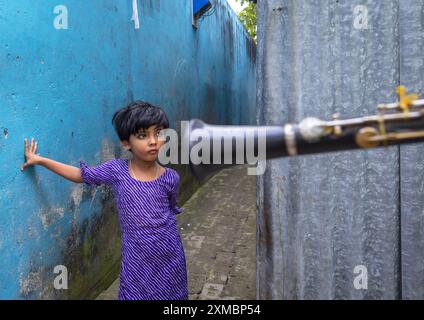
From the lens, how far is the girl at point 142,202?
186cm

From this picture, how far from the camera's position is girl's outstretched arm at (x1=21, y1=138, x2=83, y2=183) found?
1912 millimetres

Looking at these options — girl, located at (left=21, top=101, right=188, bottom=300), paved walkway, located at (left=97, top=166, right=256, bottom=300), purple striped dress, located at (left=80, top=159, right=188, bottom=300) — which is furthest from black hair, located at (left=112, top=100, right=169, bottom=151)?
paved walkway, located at (left=97, top=166, right=256, bottom=300)

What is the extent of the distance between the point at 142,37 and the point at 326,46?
7.81 feet

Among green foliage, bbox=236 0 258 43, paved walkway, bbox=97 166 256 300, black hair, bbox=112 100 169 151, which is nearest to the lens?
black hair, bbox=112 100 169 151

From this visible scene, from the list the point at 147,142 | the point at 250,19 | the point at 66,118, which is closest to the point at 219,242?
the point at 66,118

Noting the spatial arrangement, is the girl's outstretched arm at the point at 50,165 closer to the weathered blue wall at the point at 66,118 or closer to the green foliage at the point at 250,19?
the weathered blue wall at the point at 66,118

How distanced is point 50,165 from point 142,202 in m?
0.50

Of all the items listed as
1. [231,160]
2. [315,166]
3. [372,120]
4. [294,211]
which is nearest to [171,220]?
[294,211]

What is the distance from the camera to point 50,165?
192 centimetres

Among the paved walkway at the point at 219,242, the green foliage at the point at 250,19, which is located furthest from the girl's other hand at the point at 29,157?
the green foliage at the point at 250,19

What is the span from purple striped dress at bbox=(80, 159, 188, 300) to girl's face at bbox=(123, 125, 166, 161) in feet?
0.45

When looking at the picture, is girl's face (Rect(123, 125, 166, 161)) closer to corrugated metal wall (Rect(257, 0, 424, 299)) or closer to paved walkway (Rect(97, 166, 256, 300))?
corrugated metal wall (Rect(257, 0, 424, 299))
